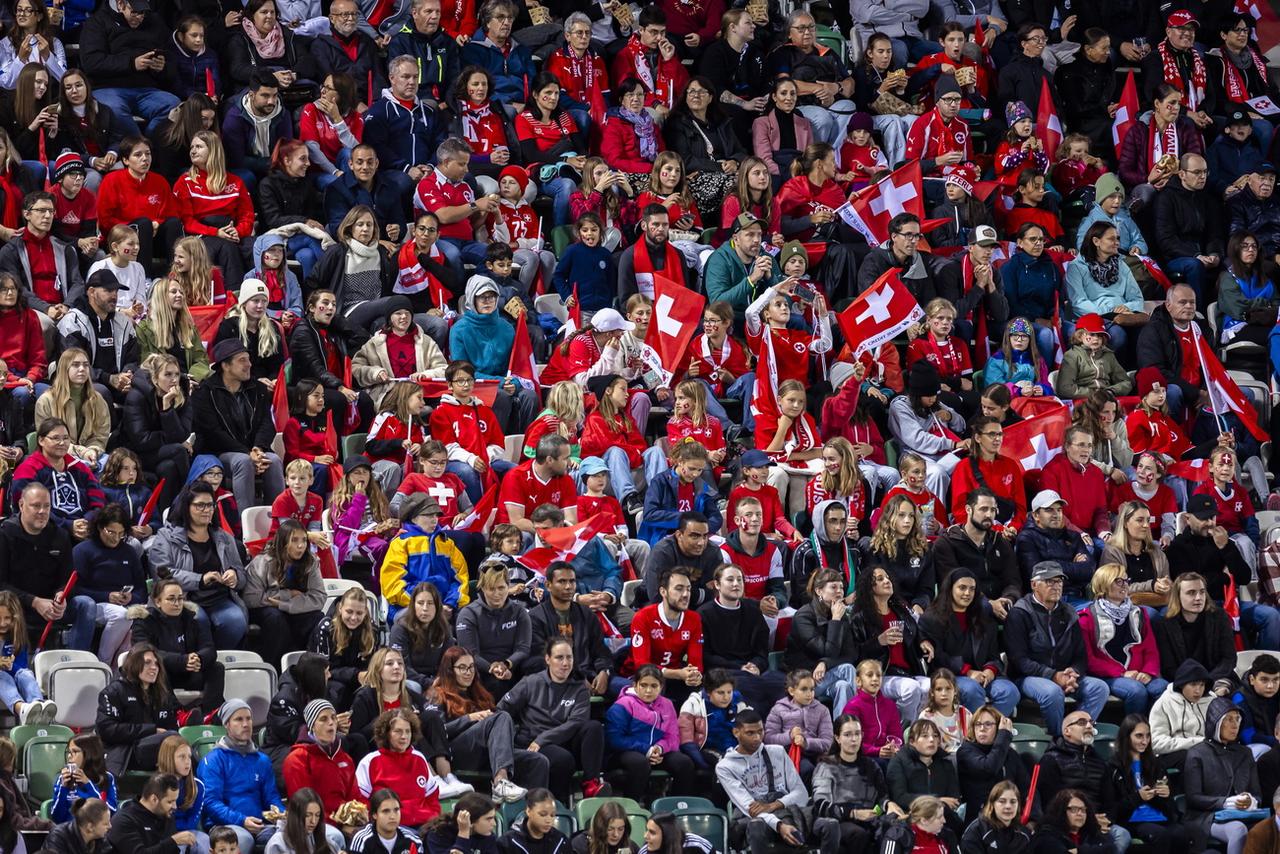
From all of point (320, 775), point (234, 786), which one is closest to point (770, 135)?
point (320, 775)

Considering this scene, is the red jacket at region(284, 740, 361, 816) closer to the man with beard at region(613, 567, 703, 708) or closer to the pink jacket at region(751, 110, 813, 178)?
the man with beard at region(613, 567, 703, 708)

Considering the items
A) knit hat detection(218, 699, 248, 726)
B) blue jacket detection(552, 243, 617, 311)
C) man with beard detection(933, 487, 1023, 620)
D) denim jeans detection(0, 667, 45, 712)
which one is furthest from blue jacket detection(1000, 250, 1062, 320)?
denim jeans detection(0, 667, 45, 712)

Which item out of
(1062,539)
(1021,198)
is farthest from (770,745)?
(1021,198)

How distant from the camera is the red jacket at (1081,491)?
14273 mm

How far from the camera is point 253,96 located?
1495cm

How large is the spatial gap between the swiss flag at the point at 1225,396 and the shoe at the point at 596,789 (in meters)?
5.67

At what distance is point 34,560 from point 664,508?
3.53 meters

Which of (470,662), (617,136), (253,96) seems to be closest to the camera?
(470,662)

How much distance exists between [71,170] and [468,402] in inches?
111

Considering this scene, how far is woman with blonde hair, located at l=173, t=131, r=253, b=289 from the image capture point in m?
14.4

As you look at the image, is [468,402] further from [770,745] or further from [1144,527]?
[1144,527]

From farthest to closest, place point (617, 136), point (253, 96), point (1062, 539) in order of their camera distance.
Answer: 1. point (617, 136)
2. point (253, 96)
3. point (1062, 539)

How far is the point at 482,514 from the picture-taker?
1316cm

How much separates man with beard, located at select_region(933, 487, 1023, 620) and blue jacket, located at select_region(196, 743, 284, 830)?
428cm
